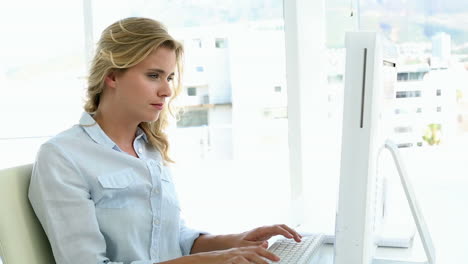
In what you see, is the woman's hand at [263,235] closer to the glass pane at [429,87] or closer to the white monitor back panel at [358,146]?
the white monitor back panel at [358,146]

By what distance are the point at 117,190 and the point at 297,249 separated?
0.42 meters

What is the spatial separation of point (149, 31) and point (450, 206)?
1.19 metres

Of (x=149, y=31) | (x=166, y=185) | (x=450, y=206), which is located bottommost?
(x=450, y=206)

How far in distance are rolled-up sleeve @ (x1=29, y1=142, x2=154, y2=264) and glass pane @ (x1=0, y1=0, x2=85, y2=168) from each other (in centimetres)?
152

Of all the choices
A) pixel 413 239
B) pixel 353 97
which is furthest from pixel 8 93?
pixel 353 97

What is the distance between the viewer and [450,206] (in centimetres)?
197

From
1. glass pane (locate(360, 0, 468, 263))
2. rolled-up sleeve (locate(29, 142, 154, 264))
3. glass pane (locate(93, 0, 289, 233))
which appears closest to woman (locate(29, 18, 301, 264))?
rolled-up sleeve (locate(29, 142, 154, 264))

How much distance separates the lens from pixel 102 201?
1297 millimetres

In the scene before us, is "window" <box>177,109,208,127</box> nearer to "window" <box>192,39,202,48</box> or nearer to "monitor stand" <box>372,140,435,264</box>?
"window" <box>192,39,202,48</box>

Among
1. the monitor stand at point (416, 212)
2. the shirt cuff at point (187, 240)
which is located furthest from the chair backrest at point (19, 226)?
the monitor stand at point (416, 212)

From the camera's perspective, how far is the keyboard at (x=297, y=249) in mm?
1225

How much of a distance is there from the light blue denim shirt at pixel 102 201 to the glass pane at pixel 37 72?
133cm

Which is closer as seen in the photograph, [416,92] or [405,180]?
[405,180]

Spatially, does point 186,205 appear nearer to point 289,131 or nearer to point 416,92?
point 289,131
